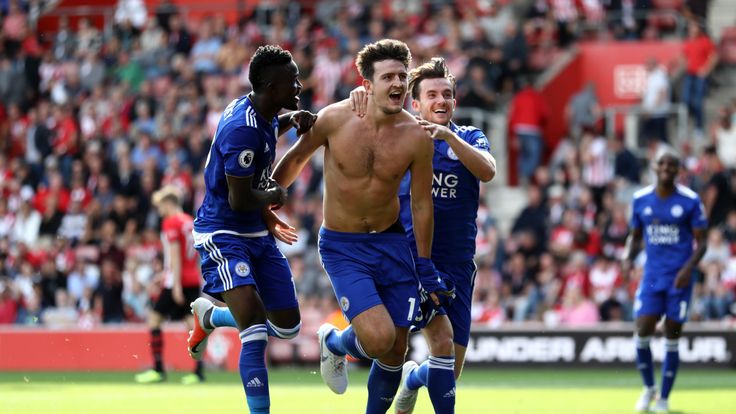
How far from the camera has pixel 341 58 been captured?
25.0m

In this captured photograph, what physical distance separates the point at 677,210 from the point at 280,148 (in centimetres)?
1052

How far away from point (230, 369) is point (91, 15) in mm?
13299

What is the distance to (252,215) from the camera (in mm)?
10422

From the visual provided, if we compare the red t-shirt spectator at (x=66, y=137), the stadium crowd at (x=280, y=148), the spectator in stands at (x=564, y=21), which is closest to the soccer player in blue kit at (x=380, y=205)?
the stadium crowd at (x=280, y=148)

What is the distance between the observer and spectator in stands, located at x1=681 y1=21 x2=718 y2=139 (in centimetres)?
2298

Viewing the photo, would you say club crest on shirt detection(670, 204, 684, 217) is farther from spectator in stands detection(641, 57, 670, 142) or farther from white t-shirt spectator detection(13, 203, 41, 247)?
white t-shirt spectator detection(13, 203, 41, 247)

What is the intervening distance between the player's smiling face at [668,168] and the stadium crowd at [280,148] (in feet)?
18.7

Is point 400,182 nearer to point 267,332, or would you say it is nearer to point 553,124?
point 267,332

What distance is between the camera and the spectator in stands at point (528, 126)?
23125mm

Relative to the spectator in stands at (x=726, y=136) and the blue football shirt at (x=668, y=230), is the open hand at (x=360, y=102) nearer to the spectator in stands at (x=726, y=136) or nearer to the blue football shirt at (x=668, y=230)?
the blue football shirt at (x=668, y=230)

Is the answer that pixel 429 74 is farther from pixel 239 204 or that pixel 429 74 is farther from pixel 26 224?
pixel 26 224

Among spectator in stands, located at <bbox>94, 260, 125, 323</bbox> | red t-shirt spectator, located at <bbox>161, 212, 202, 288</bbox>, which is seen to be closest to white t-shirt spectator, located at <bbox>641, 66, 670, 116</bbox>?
spectator in stands, located at <bbox>94, 260, 125, 323</bbox>

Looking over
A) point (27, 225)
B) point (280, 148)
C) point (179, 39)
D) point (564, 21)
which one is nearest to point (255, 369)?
point (280, 148)

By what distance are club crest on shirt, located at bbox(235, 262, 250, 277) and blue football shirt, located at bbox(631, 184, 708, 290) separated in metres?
5.02
